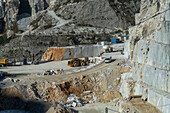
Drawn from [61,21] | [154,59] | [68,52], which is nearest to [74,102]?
[154,59]

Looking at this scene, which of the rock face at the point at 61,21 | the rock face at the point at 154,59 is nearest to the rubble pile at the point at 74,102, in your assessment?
the rock face at the point at 154,59

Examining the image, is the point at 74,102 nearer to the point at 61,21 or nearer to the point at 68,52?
the point at 68,52

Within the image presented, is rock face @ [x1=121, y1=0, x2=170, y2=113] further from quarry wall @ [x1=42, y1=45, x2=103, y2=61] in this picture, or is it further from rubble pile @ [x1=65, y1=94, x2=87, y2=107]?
quarry wall @ [x1=42, y1=45, x2=103, y2=61]

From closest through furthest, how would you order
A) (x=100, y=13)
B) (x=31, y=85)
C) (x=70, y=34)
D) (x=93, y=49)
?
(x=31, y=85) → (x=93, y=49) → (x=70, y=34) → (x=100, y=13)

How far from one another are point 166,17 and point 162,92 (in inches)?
216

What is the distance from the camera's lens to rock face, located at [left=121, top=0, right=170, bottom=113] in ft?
44.5

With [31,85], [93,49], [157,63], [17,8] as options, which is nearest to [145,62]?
[157,63]

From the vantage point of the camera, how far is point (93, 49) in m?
37.6

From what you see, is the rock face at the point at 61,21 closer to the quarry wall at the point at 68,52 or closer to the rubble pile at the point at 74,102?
the quarry wall at the point at 68,52

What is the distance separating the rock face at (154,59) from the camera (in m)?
13.6

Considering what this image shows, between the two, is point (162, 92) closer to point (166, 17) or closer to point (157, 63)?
point (157, 63)

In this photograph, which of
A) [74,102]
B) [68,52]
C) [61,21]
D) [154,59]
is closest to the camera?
[154,59]

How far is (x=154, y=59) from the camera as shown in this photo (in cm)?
1474

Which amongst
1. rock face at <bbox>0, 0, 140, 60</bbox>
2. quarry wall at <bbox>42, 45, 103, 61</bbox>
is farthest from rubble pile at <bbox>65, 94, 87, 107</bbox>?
rock face at <bbox>0, 0, 140, 60</bbox>
